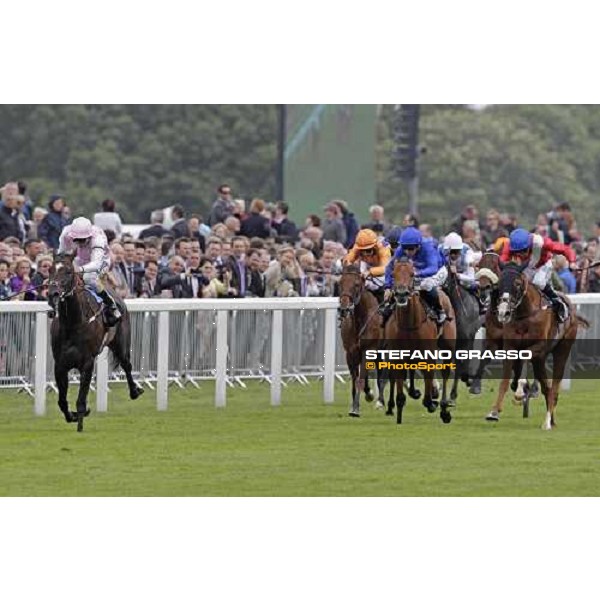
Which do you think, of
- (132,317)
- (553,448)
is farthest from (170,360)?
(553,448)

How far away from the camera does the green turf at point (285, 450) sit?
14766 mm

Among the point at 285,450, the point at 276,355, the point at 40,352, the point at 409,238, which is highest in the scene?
the point at 409,238

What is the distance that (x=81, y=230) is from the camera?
57.4ft

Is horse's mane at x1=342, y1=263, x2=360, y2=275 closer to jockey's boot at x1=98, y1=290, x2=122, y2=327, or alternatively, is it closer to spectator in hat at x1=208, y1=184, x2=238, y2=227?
jockey's boot at x1=98, y1=290, x2=122, y2=327

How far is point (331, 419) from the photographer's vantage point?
19.2 metres

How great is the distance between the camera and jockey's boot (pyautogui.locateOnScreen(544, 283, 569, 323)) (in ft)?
62.4

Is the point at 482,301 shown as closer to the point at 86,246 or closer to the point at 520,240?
the point at 520,240

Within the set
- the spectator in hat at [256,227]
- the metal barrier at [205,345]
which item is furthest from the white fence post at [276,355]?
the spectator in hat at [256,227]

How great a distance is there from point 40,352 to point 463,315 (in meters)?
4.14

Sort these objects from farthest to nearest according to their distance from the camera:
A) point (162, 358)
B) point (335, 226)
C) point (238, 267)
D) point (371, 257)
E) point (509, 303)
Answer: point (335, 226)
point (238, 267)
point (162, 358)
point (371, 257)
point (509, 303)

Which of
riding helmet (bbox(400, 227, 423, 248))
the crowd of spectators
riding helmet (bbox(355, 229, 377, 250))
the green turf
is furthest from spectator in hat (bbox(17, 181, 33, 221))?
riding helmet (bbox(400, 227, 423, 248))

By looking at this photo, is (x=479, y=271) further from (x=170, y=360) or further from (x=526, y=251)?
(x=170, y=360)

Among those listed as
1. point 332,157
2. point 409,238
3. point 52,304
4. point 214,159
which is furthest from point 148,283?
point 214,159

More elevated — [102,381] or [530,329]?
[530,329]
